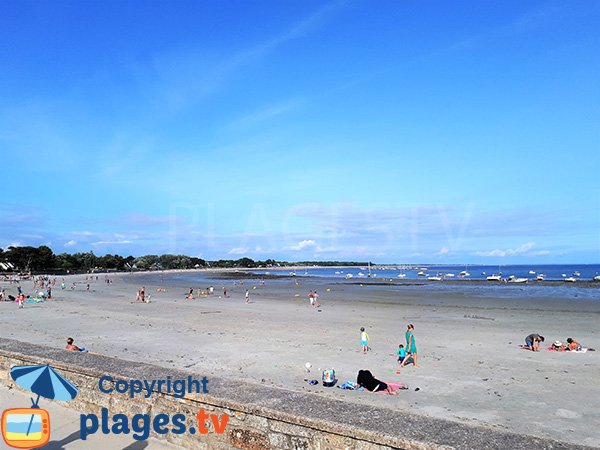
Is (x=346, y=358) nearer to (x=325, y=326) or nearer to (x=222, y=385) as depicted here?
(x=325, y=326)

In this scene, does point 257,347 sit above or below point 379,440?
below

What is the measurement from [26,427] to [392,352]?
12843mm

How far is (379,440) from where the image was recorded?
3609 millimetres

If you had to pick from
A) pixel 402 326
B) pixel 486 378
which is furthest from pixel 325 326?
pixel 486 378

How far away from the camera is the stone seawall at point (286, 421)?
3.56 m

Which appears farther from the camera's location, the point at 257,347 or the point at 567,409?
the point at 257,347

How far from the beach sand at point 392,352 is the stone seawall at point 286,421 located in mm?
5112

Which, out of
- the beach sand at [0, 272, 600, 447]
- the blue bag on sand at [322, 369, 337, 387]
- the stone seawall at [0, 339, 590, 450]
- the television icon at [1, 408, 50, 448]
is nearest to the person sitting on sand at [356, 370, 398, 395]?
the beach sand at [0, 272, 600, 447]

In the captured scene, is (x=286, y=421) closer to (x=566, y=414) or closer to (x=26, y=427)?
(x=26, y=427)

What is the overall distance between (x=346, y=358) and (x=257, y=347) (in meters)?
3.50

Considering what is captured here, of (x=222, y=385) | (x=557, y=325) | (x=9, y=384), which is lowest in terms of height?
(x=557, y=325)

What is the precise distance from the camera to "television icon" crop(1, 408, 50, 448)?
13.9 feet

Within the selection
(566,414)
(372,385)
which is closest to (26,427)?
(372,385)

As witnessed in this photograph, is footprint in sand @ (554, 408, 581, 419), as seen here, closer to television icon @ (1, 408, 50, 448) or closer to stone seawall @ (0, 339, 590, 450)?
stone seawall @ (0, 339, 590, 450)
